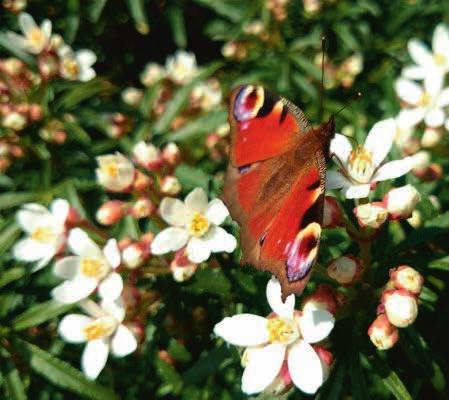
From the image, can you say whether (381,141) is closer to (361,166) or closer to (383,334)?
(361,166)

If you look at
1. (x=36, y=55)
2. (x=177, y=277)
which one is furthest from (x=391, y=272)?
(x=36, y=55)

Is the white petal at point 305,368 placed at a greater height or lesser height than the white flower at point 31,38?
lesser

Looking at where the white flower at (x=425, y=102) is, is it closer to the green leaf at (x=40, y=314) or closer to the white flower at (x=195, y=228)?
the white flower at (x=195, y=228)

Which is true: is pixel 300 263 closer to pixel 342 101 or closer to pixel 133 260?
pixel 133 260

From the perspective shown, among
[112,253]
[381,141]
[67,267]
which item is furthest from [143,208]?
[381,141]

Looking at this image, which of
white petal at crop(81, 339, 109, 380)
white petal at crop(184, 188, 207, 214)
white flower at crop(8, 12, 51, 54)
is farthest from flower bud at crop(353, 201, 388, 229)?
white flower at crop(8, 12, 51, 54)

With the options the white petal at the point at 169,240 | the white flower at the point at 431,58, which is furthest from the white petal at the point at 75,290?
the white flower at the point at 431,58

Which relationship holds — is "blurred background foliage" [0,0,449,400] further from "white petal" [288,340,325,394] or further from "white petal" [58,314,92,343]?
"white petal" [288,340,325,394]
